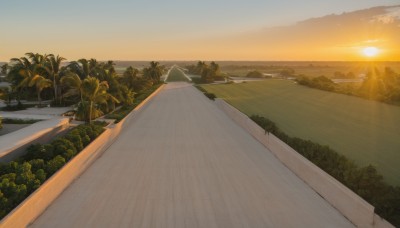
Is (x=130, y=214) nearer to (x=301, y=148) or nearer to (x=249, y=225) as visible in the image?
(x=249, y=225)

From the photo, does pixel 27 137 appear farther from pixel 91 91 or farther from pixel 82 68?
pixel 82 68

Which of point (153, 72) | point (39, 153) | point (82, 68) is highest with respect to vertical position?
point (82, 68)

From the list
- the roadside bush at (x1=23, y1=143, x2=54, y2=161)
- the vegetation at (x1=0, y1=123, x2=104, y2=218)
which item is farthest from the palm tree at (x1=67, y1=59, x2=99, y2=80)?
the roadside bush at (x1=23, y1=143, x2=54, y2=161)

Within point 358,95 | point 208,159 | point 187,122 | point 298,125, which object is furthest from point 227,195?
point 358,95

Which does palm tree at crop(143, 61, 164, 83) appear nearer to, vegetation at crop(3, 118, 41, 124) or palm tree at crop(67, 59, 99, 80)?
palm tree at crop(67, 59, 99, 80)

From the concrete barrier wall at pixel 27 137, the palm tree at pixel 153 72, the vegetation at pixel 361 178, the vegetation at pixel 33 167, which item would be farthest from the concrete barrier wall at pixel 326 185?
the palm tree at pixel 153 72

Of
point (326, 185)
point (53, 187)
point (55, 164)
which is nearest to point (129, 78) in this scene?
point (55, 164)

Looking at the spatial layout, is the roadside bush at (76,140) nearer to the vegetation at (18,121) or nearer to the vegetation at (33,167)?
the vegetation at (33,167)
